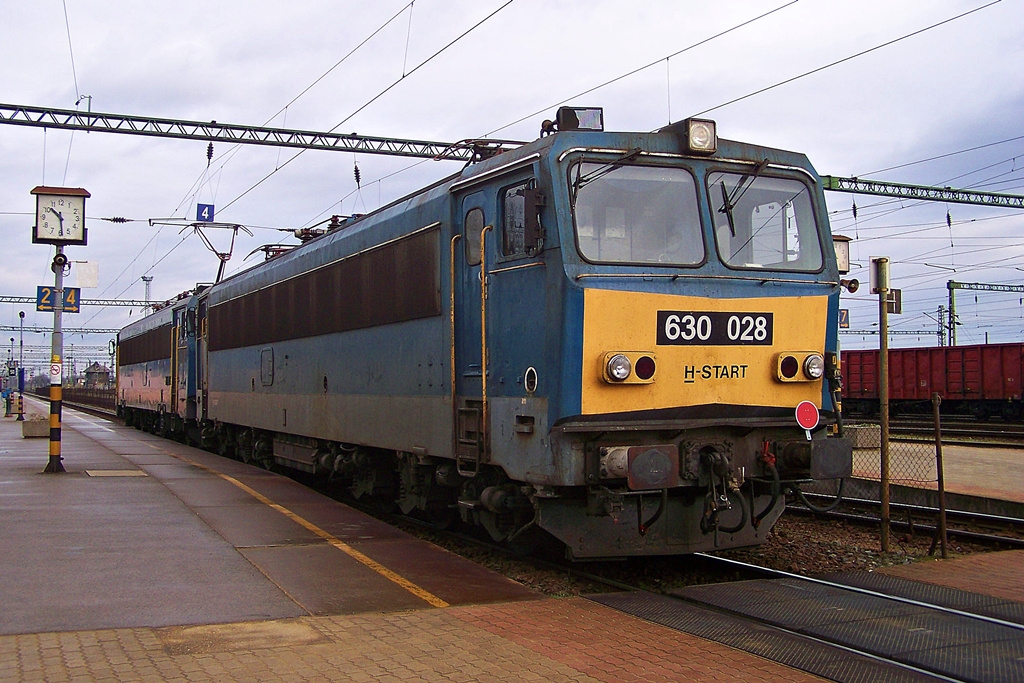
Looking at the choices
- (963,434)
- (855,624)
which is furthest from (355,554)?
(963,434)

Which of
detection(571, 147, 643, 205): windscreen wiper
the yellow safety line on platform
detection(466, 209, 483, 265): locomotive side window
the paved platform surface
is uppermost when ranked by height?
detection(571, 147, 643, 205): windscreen wiper

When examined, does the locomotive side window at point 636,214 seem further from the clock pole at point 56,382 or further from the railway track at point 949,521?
the clock pole at point 56,382

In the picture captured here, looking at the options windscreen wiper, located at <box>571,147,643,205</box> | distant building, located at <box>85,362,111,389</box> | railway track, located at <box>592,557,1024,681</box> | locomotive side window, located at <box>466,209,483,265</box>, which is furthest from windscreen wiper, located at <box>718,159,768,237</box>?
distant building, located at <box>85,362,111,389</box>

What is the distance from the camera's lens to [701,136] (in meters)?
7.81

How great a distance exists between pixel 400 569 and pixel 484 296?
7.89 ft

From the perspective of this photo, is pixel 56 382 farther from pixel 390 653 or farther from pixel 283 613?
pixel 390 653

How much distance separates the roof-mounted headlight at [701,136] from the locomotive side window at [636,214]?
0.75 feet

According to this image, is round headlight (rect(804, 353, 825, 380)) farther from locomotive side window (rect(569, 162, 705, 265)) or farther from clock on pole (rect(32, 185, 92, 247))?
clock on pole (rect(32, 185, 92, 247))

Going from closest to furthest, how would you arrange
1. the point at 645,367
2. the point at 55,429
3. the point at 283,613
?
the point at 283,613
the point at 645,367
the point at 55,429

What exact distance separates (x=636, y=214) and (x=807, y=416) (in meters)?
2.14

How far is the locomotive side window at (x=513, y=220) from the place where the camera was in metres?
7.82

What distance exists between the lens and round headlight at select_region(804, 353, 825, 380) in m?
7.95

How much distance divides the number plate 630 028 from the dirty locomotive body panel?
0.01 metres


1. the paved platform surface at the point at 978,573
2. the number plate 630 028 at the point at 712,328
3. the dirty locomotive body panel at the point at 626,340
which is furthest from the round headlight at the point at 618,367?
the paved platform surface at the point at 978,573
